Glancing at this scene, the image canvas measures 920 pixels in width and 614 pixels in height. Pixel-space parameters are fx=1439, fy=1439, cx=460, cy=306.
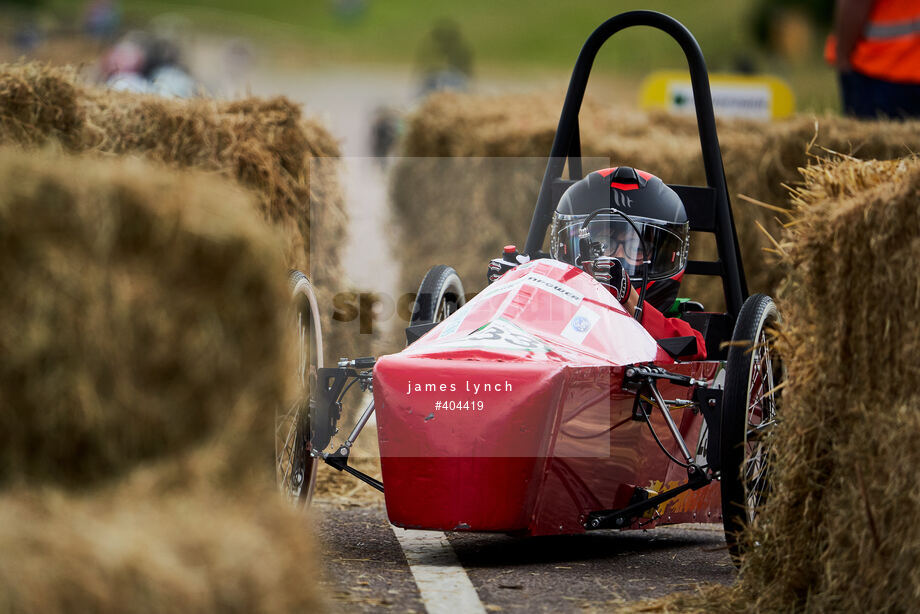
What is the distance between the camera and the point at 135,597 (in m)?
3.24

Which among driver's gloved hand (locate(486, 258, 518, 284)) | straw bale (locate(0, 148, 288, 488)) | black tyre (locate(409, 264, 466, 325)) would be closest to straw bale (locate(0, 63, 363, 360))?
black tyre (locate(409, 264, 466, 325))

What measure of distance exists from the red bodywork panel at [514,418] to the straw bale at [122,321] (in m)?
1.76

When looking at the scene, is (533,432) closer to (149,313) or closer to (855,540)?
(855,540)

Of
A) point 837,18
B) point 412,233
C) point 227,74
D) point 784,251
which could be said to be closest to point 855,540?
point 784,251

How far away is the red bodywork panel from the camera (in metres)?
5.40

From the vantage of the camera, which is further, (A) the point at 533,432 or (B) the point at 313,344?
(B) the point at 313,344

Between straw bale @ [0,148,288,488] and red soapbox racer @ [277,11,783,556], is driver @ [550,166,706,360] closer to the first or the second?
red soapbox racer @ [277,11,783,556]

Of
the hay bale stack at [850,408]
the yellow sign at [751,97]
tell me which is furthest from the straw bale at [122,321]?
the yellow sign at [751,97]

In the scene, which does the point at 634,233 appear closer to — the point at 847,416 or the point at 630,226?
the point at 630,226

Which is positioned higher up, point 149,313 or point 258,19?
point 258,19

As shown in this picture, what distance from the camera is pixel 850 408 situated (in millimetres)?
4633

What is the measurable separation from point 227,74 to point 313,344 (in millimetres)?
36476

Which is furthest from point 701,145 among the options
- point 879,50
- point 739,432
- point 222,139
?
point 879,50

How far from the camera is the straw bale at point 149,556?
3209mm
